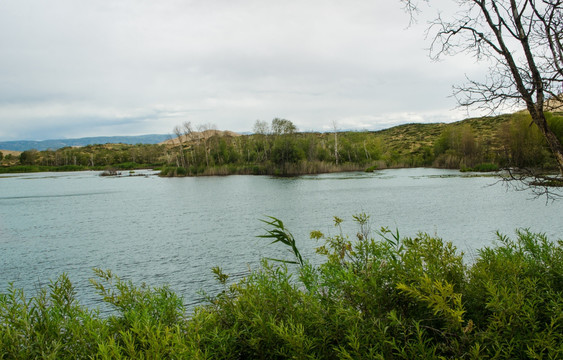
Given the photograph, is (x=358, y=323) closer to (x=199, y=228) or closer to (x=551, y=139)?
(x=551, y=139)

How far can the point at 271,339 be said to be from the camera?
3.22 metres

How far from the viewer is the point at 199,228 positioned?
73.9 ft

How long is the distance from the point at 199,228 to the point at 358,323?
20.3 m

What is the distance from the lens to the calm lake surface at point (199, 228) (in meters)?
14.1

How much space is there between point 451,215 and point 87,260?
20777mm

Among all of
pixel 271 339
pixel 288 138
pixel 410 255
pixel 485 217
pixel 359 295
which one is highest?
pixel 288 138

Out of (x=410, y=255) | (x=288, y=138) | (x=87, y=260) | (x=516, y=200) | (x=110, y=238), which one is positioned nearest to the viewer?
(x=410, y=255)

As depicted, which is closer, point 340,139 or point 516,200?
point 516,200

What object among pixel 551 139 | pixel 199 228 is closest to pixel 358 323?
pixel 551 139

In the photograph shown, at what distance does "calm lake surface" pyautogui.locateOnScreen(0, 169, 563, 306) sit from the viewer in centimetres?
1415

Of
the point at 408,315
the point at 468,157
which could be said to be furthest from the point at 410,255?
the point at 468,157

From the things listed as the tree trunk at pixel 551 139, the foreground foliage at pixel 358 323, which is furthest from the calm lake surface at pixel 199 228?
the tree trunk at pixel 551 139

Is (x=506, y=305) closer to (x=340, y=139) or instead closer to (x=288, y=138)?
(x=288, y=138)

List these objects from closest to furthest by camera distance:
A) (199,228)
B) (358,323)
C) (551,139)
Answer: (358,323)
(551,139)
(199,228)
